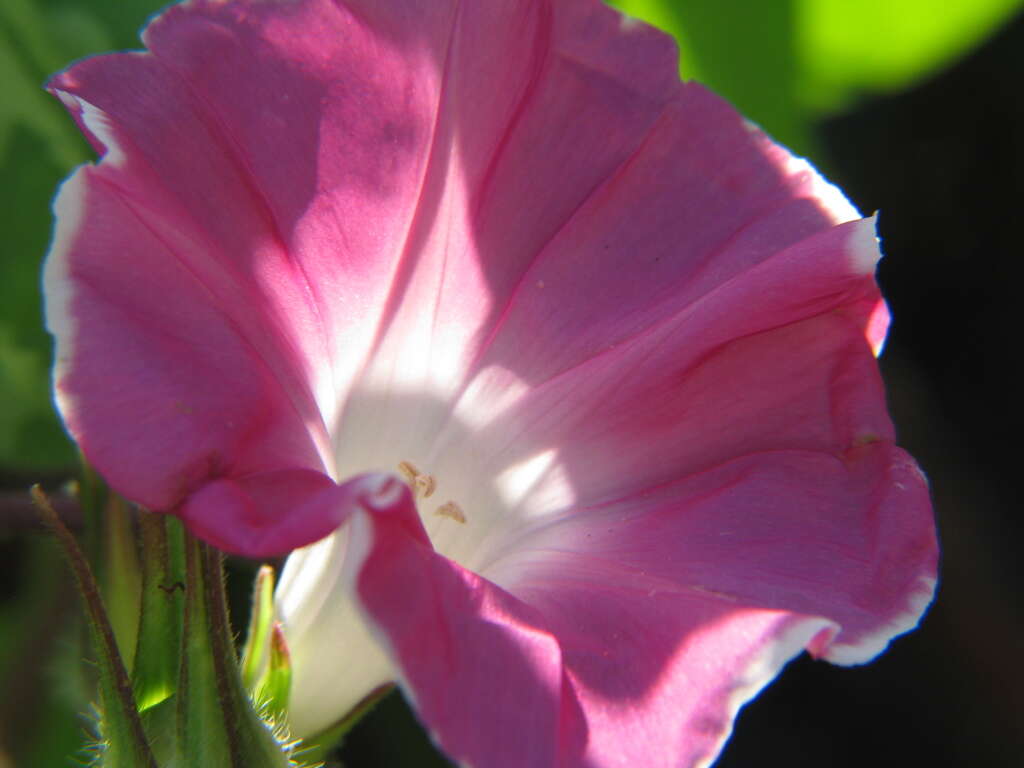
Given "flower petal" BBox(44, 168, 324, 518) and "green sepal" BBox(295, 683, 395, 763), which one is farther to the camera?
"green sepal" BBox(295, 683, 395, 763)

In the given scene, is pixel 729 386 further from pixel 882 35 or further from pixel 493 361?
pixel 882 35

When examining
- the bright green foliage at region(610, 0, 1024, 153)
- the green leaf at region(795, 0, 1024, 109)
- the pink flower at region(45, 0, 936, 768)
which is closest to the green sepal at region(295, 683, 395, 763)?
→ the pink flower at region(45, 0, 936, 768)

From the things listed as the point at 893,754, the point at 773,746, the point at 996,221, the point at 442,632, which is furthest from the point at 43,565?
the point at 996,221

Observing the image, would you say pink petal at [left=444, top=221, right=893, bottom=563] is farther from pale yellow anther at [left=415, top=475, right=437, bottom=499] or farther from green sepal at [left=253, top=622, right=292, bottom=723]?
green sepal at [left=253, top=622, right=292, bottom=723]

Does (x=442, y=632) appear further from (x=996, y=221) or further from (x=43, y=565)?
(x=996, y=221)

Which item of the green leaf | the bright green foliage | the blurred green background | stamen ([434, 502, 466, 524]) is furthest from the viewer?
the green leaf

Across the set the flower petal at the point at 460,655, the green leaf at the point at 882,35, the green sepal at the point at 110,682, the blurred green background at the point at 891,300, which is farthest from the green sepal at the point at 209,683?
the green leaf at the point at 882,35
